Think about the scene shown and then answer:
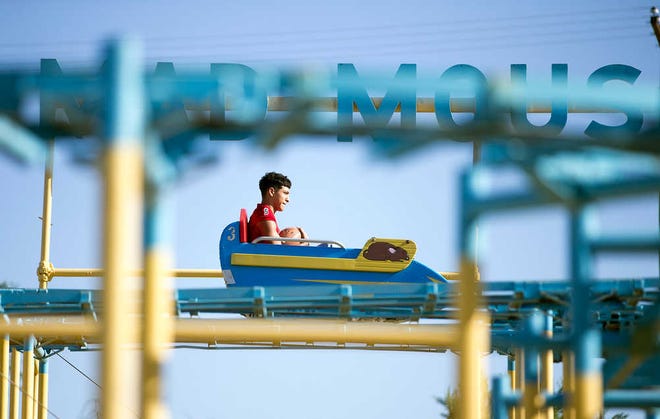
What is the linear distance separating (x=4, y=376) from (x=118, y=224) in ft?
31.5

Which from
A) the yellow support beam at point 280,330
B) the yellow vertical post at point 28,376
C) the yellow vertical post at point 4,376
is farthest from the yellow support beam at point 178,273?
the yellow support beam at point 280,330

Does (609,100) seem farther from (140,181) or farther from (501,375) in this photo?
(501,375)

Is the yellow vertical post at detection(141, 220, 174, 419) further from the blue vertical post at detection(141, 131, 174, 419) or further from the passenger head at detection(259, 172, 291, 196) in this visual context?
the passenger head at detection(259, 172, 291, 196)

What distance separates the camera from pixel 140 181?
23.1 feet

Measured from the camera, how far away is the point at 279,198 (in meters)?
16.3

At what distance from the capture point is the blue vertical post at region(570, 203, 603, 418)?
7496 mm

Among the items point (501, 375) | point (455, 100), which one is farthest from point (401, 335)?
point (455, 100)

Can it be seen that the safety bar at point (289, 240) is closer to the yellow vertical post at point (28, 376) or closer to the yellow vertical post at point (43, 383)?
the yellow vertical post at point (28, 376)

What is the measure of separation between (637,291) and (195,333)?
474 centimetres

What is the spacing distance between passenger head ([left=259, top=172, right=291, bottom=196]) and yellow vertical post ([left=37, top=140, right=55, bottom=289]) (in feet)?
14.5

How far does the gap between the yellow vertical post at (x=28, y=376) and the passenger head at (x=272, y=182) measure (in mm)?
3175

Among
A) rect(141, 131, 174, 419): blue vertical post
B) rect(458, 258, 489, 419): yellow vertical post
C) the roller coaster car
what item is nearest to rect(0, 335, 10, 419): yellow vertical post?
the roller coaster car

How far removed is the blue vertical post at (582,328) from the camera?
750 cm

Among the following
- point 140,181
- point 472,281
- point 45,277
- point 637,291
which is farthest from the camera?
point 45,277
